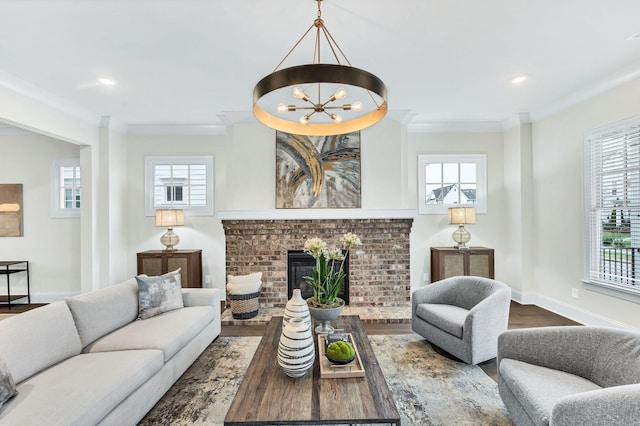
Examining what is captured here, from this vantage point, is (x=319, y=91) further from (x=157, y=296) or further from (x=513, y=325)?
(x=513, y=325)

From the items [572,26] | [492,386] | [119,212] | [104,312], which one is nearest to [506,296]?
[492,386]

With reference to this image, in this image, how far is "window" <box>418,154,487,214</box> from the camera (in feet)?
16.3

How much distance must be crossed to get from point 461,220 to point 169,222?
13.7 ft

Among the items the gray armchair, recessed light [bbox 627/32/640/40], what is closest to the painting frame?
the gray armchair

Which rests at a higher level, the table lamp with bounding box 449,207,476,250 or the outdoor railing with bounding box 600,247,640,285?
the table lamp with bounding box 449,207,476,250

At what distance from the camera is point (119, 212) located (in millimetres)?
4793

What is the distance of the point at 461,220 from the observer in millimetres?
4551

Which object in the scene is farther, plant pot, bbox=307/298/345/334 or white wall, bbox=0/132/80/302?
white wall, bbox=0/132/80/302

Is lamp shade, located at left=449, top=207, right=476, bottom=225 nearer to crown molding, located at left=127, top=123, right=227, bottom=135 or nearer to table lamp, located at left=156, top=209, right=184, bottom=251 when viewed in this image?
crown molding, located at left=127, top=123, right=227, bottom=135

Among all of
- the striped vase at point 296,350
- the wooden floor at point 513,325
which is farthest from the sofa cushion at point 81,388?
the wooden floor at point 513,325

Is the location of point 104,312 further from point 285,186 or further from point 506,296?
point 506,296

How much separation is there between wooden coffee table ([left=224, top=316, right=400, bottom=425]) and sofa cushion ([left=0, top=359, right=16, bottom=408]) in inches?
42.9

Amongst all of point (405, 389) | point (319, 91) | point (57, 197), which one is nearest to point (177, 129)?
point (57, 197)

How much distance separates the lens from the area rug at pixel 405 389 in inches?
80.7
